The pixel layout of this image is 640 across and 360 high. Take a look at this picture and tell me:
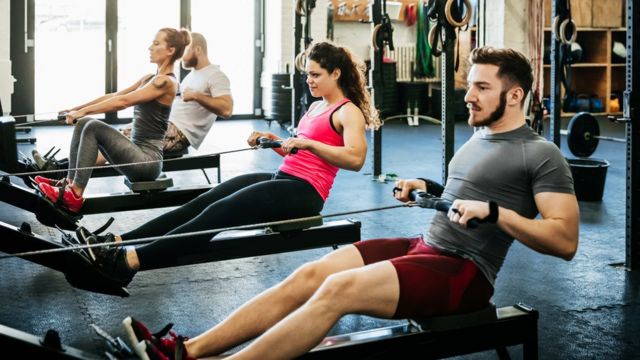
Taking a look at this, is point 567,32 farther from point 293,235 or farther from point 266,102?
point 266,102

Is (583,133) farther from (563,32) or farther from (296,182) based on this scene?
(296,182)

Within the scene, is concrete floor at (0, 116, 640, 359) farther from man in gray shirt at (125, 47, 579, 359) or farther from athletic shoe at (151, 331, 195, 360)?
man in gray shirt at (125, 47, 579, 359)

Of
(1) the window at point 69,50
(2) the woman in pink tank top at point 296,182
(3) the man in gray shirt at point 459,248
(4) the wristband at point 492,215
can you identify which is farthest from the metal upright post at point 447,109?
(1) the window at point 69,50

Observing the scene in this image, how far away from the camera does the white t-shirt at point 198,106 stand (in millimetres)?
4363

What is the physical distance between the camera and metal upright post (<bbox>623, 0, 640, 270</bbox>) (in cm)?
321

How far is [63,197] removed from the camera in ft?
11.3

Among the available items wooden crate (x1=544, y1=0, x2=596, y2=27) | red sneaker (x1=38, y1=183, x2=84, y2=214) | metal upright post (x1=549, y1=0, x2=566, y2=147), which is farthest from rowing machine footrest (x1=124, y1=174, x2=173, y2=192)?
wooden crate (x1=544, y1=0, x2=596, y2=27)

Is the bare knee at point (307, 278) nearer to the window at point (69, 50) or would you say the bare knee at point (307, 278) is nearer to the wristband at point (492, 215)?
the wristband at point (492, 215)

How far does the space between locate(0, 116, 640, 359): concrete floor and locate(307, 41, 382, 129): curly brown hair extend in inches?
30.5

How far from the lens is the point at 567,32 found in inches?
194

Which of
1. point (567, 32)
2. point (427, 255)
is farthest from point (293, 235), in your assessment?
point (567, 32)

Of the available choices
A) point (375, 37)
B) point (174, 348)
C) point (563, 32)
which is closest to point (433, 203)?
point (174, 348)

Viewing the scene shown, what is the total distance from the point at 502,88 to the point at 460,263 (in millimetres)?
442

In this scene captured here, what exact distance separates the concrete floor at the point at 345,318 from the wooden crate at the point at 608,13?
674 centimetres
